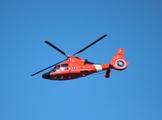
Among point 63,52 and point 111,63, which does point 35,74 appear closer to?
point 63,52

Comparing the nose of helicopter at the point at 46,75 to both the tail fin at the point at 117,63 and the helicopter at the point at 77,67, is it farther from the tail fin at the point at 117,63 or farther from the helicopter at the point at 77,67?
the tail fin at the point at 117,63

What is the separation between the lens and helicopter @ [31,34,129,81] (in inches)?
1393

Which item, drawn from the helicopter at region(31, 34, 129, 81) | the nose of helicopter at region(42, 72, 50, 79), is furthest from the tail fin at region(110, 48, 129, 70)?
the nose of helicopter at region(42, 72, 50, 79)

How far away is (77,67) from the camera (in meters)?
35.8

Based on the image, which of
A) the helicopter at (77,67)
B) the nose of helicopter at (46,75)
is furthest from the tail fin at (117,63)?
the nose of helicopter at (46,75)

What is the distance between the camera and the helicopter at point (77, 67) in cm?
3538

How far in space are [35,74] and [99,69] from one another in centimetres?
929

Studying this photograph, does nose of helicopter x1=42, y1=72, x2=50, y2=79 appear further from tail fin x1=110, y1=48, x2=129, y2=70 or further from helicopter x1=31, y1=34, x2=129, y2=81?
tail fin x1=110, y1=48, x2=129, y2=70

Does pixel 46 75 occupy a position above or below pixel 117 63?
below

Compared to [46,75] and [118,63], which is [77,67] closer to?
[46,75]

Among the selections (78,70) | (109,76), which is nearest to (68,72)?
(78,70)

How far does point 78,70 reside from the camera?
3550 cm

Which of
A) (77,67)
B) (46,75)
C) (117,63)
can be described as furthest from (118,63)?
(46,75)

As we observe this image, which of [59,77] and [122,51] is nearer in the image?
[59,77]
